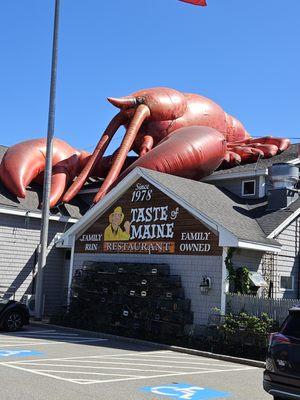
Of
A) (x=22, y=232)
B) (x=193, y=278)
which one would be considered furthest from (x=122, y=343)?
(x=22, y=232)

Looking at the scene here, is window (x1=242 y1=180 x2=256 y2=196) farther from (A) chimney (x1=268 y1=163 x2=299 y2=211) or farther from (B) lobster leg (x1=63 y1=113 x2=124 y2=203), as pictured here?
(B) lobster leg (x1=63 y1=113 x2=124 y2=203)

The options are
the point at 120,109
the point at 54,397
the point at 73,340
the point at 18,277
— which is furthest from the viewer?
the point at 120,109

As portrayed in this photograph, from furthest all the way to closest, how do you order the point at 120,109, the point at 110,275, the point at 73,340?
the point at 120,109 → the point at 110,275 → the point at 73,340

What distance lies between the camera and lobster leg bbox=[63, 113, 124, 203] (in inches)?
939

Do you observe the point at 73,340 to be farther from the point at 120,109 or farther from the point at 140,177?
the point at 120,109

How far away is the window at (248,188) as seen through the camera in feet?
69.0

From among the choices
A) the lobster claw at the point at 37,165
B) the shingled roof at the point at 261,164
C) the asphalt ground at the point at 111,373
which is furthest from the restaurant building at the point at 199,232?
the lobster claw at the point at 37,165

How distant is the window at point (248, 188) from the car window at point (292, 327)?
45.3 ft

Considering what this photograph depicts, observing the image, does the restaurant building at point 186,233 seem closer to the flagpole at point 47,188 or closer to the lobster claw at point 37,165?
the lobster claw at point 37,165

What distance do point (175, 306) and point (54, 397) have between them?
329 inches

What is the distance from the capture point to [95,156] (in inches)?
990

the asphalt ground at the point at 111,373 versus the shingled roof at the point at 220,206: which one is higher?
the shingled roof at the point at 220,206

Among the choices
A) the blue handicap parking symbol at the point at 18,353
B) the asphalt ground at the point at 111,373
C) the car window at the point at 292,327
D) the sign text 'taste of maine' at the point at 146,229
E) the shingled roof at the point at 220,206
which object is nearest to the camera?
the car window at the point at 292,327

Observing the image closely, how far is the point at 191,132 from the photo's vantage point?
22844 mm
